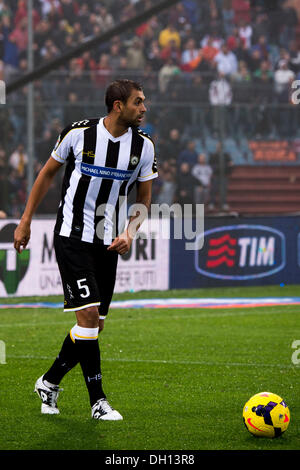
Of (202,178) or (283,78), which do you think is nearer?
(202,178)

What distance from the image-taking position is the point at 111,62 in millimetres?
19500

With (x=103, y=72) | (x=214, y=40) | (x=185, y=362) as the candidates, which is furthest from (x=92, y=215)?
(x=214, y=40)

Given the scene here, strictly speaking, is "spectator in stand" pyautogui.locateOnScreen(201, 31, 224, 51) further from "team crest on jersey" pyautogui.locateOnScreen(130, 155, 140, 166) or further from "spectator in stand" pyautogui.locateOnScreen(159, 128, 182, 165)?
"team crest on jersey" pyautogui.locateOnScreen(130, 155, 140, 166)

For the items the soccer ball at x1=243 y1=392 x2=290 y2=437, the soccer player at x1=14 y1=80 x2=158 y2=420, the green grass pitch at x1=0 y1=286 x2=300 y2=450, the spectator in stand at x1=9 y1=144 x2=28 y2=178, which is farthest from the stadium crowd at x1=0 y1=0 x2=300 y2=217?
the soccer ball at x1=243 y1=392 x2=290 y2=437

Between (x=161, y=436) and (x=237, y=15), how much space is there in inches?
710

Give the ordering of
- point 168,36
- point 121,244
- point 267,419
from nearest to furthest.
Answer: point 267,419 < point 121,244 < point 168,36

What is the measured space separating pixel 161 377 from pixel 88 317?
6.52 feet

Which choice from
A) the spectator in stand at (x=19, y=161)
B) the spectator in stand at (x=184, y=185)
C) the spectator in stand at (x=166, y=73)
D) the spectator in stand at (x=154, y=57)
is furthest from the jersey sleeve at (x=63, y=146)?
the spectator in stand at (x=154, y=57)

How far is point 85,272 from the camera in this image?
5867 millimetres

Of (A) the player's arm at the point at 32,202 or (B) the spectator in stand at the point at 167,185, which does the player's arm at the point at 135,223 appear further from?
(B) the spectator in stand at the point at 167,185

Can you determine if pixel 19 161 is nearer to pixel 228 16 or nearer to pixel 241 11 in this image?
pixel 228 16

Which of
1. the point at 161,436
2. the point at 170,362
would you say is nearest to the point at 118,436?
the point at 161,436
